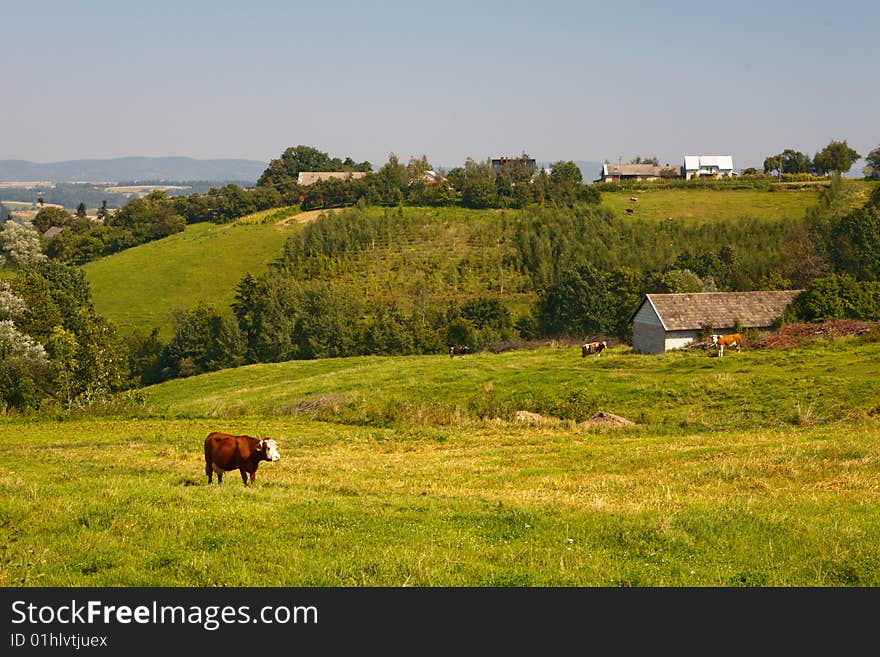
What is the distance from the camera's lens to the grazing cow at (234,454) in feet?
Answer: 58.0

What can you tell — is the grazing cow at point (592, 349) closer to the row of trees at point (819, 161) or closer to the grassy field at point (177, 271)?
the grassy field at point (177, 271)

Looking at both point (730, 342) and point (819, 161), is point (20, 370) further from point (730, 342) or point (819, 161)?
point (819, 161)

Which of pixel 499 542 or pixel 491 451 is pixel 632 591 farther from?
pixel 491 451

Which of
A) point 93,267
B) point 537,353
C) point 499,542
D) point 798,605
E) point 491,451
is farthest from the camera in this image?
point 93,267

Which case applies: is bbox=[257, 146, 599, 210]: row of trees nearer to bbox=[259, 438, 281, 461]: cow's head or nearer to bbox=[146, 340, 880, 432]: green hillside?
bbox=[146, 340, 880, 432]: green hillside

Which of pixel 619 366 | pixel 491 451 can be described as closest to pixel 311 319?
pixel 619 366

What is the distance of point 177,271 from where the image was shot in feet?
381

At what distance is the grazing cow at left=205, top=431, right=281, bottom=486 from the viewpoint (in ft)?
58.0

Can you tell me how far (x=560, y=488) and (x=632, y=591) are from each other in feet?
28.3

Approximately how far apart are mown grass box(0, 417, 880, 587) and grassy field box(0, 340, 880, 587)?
0.16ft

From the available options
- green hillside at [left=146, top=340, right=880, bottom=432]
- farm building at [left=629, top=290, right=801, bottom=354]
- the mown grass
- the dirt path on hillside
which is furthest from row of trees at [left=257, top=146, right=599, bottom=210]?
the mown grass

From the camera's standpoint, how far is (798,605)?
31.5 feet

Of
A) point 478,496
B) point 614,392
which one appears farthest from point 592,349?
point 478,496

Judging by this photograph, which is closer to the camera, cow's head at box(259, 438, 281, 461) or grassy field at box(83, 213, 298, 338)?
cow's head at box(259, 438, 281, 461)
